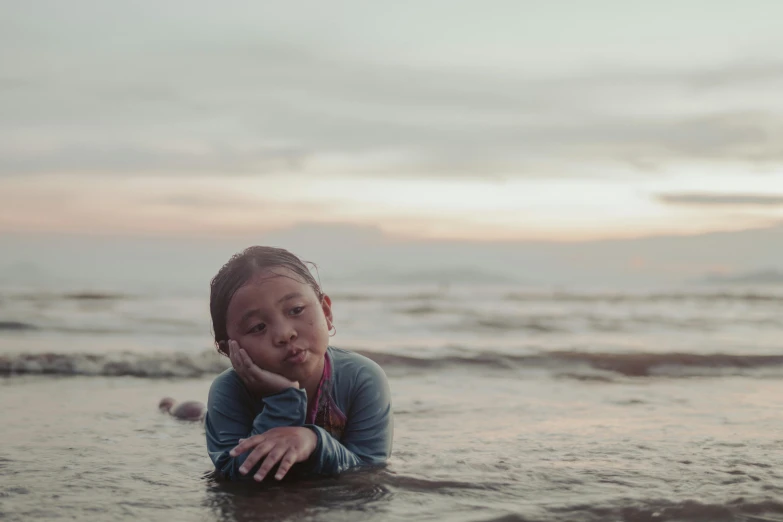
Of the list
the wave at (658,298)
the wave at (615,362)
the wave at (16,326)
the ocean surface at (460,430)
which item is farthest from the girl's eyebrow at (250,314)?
the wave at (658,298)

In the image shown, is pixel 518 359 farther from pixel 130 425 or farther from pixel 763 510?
pixel 763 510

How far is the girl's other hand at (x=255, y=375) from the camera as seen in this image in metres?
3.22

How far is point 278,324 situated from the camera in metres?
3.25

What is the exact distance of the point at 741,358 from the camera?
29.4ft

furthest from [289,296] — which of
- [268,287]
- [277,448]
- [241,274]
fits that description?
[277,448]

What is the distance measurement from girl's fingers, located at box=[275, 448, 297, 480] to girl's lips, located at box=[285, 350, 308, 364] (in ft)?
1.17

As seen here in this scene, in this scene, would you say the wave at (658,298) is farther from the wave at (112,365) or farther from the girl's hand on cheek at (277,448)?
the girl's hand on cheek at (277,448)

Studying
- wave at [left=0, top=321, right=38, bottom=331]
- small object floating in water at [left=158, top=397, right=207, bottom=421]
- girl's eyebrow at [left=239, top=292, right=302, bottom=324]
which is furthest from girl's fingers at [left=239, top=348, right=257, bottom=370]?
wave at [left=0, top=321, right=38, bottom=331]

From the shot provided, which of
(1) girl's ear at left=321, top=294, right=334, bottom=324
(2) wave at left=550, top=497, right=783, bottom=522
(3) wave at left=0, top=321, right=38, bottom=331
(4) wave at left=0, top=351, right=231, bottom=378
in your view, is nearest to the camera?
(2) wave at left=550, top=497, right=783, bottom=522

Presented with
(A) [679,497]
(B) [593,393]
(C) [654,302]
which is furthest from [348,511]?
(C) [654,302]

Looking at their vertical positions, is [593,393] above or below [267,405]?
below

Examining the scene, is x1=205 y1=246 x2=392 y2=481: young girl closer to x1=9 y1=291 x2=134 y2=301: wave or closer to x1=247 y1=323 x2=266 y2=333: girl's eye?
x1=247 y1=323 x2=266 y2=333: girl's eye

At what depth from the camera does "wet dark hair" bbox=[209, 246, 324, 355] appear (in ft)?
11.1

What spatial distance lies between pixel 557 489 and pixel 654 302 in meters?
19.6
